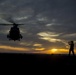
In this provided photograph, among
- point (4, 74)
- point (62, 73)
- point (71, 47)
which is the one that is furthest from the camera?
point (71, 47)

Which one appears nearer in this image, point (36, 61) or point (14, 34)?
point (36, 61)

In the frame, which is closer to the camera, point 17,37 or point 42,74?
point 42,74

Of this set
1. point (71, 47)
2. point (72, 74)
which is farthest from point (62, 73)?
point (71, 47)

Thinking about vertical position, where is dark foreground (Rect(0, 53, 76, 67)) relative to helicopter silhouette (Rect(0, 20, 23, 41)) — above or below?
below

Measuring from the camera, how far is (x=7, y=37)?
198 ft

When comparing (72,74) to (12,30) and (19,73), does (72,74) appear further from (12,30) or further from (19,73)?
(12,30)

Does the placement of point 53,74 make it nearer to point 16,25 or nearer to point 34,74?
point 34,74

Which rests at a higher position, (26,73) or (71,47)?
(71,47)

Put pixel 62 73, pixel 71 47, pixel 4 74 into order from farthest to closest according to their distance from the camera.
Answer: pixel 71 47, pixel 62 73, pixel 4 74

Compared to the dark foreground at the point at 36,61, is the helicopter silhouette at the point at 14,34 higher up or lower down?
higher up

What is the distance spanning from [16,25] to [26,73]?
156ft

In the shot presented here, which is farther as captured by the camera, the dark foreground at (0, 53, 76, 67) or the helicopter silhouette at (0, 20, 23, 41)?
the helicopter silhouette at (0, 20, 23, 41)

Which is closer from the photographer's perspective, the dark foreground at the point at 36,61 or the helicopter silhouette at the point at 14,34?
the dark foreground at the point at 36,61

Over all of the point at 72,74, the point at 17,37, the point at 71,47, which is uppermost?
the point at 17,37
